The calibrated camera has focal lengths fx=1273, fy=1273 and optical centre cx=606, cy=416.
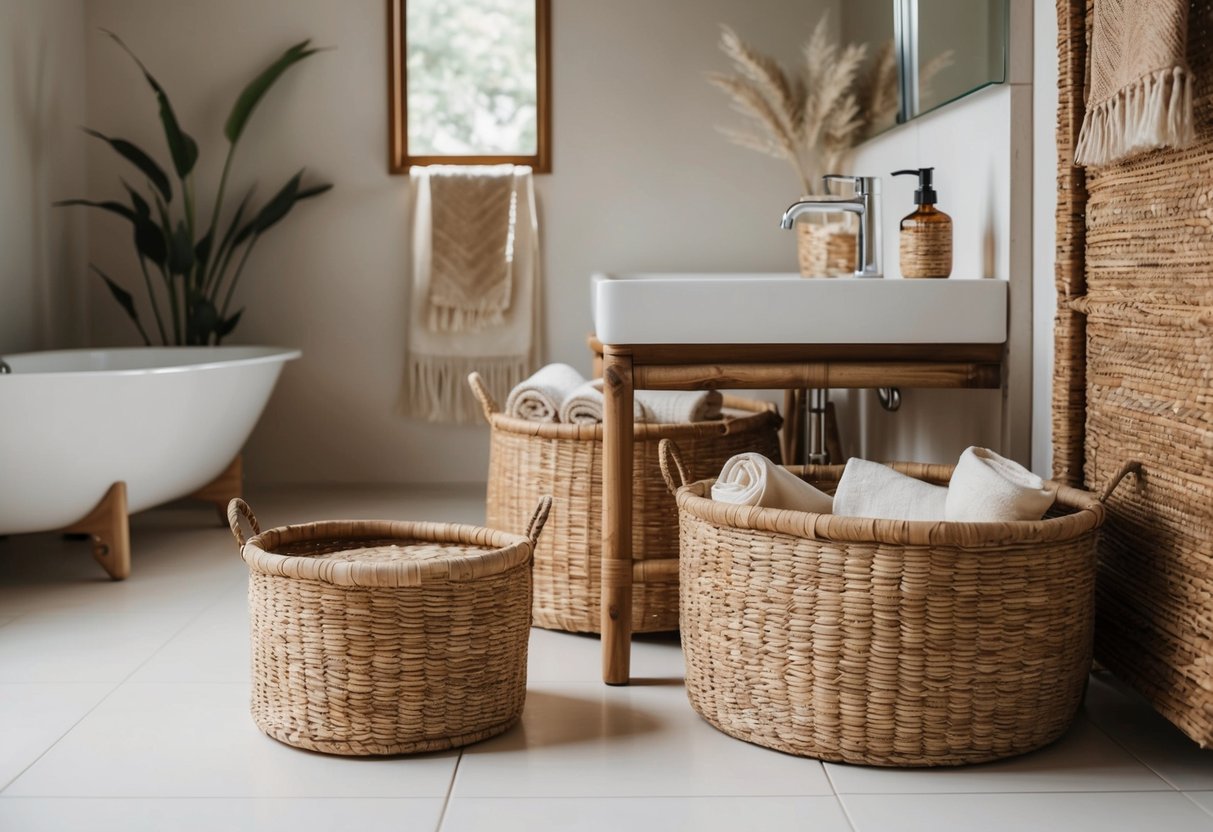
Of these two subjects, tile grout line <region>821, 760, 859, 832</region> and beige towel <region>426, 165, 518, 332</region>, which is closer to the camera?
tile grout line <region>821, 760, 859, 832</region>

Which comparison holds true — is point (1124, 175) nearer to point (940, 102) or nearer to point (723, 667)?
point (940, 102)

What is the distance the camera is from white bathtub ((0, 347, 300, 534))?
272 centimetres

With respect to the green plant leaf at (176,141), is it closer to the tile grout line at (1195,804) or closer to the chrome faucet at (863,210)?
the chrome faucet at (863,210)

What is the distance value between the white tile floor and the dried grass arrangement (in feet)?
4.61

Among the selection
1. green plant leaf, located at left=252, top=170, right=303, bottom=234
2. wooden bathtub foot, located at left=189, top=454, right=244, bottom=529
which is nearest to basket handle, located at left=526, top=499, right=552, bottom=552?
wooden bathtub foot, located at left=189, top=454, right=244, bottom=529

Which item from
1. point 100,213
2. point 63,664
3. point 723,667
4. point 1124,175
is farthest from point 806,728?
point 100,213

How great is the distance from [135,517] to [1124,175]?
2913 millimetres

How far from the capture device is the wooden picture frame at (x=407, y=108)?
12.9 ft

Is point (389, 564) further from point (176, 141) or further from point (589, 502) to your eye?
point (176, 141)

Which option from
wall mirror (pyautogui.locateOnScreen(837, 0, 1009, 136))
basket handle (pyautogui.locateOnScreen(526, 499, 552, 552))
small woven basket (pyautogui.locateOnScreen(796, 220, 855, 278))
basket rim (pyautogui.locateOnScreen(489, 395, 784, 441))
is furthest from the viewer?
small woven basket (pyautogui.locateOnScreen(796, 220, 855, 278))

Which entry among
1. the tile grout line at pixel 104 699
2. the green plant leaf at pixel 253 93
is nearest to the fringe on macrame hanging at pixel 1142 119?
the tile grout line at pixel 104 699

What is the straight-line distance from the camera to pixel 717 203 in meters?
4.00

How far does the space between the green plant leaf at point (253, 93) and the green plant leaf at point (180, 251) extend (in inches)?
13.1

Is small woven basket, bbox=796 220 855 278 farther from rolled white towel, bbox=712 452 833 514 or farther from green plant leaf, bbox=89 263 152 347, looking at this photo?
green plant leaf, bbox=89 263 152 347
